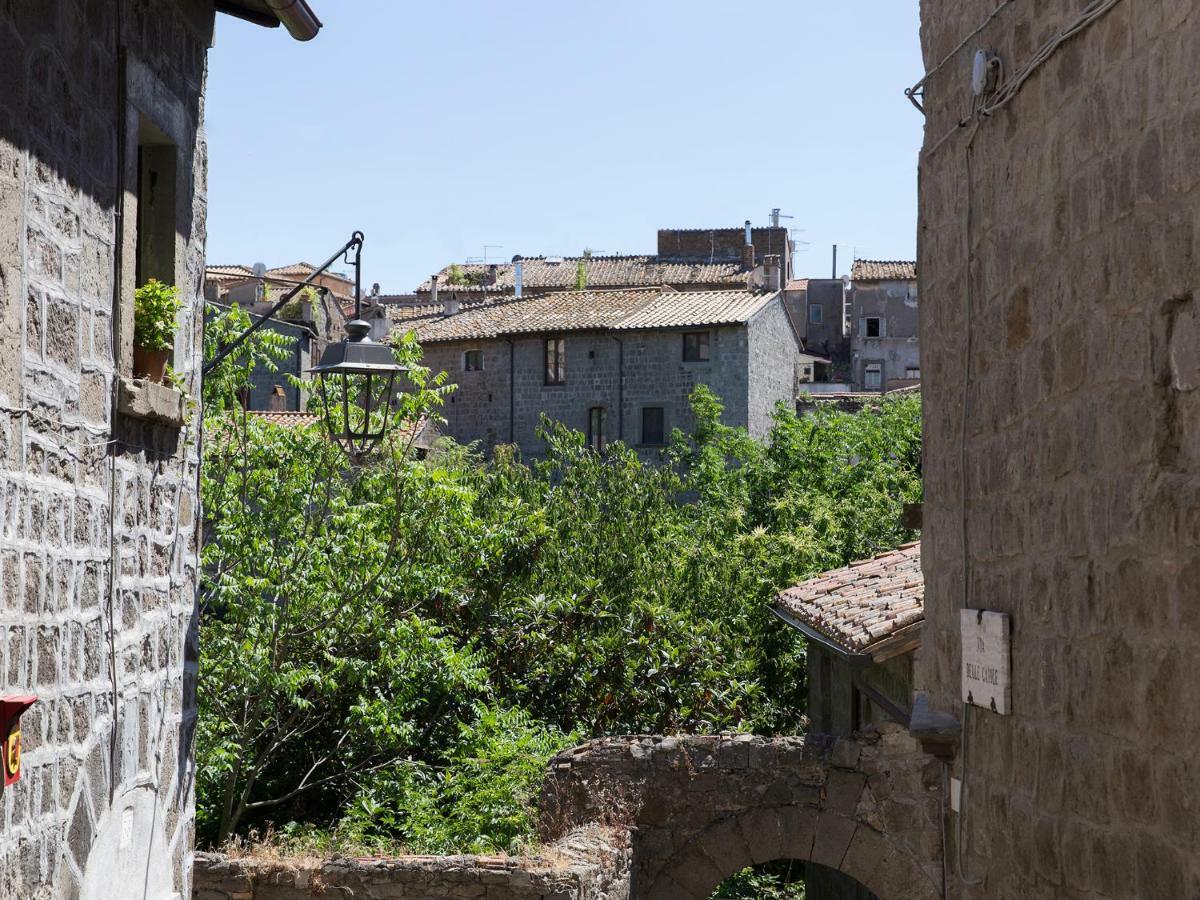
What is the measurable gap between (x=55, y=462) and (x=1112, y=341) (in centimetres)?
309

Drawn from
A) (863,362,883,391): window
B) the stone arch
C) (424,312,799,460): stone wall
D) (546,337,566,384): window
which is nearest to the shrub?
the stone arch

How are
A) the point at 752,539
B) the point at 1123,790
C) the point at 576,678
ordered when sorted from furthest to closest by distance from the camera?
the point at 752,539 → the point at 576,678 → the point at 1123,790

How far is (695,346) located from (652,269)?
1316cm

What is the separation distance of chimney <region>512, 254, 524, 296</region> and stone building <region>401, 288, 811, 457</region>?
29.3 ft

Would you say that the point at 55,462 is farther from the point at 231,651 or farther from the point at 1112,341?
the point at 231,651

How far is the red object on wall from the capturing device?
417 centimetres

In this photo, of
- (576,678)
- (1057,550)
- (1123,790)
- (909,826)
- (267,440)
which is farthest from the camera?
(576,678)

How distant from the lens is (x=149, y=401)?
5406 millimetres

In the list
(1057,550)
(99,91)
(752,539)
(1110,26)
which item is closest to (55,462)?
(99,91)

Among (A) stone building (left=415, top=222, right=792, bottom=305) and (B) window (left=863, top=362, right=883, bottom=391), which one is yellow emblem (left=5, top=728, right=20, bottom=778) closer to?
(A) stone building (left=415, top=222, right=792, bottom=305)

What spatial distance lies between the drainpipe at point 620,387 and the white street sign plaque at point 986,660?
30779mm

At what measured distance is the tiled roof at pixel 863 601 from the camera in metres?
11.6

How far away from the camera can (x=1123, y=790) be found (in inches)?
158

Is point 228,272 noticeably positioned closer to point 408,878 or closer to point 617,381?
point 617,381
